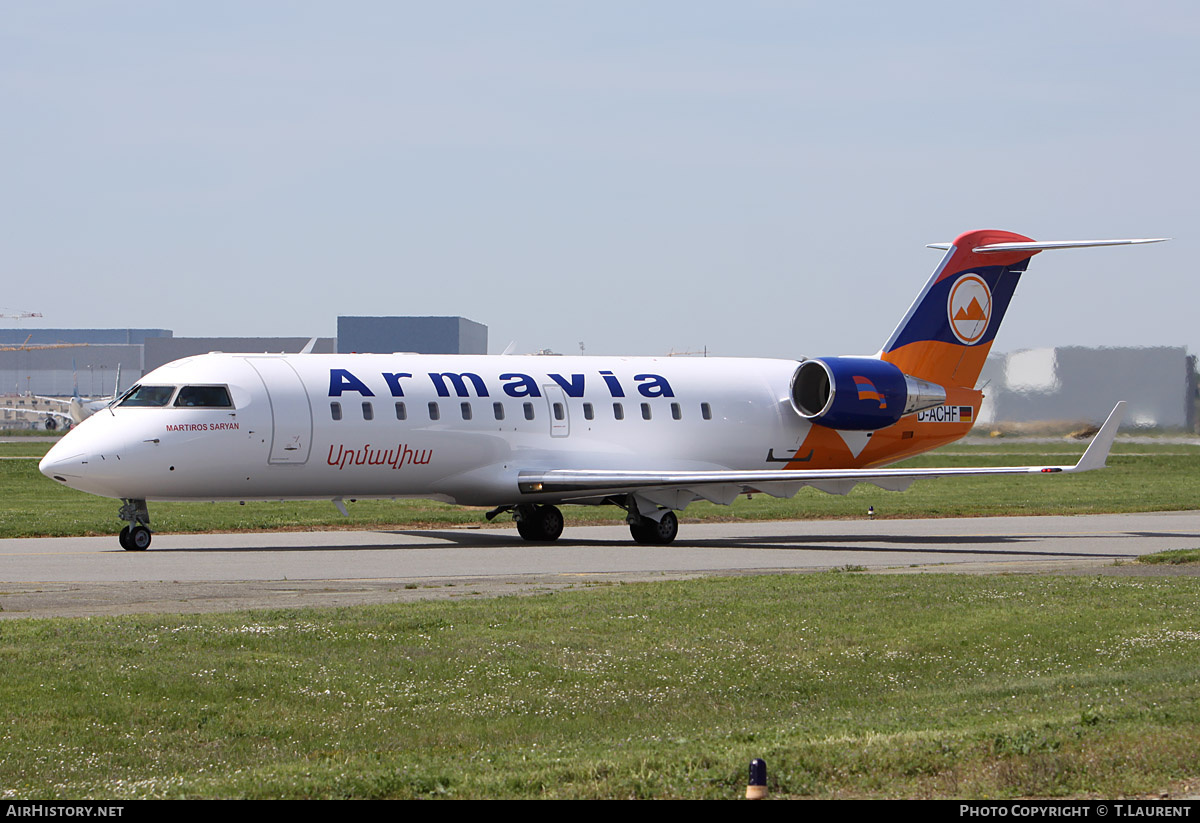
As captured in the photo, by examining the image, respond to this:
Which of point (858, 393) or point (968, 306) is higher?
point (968, 306)

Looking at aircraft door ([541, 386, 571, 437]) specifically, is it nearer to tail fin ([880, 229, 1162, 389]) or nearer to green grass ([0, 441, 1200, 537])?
green grass ([0, 441, 1200, 537])

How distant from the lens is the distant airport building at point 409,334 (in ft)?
448

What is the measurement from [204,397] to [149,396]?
1005 millimetres

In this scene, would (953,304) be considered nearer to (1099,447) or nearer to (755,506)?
(1099,447)

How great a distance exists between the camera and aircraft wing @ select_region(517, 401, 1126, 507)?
1113 inches

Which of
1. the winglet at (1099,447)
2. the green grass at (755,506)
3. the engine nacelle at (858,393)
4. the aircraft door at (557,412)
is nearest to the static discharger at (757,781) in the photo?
the winglet at (1099,447)

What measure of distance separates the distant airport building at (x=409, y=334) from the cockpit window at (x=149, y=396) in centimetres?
10907

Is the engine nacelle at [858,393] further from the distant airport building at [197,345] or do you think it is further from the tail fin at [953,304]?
the distant airport building at [197,345]

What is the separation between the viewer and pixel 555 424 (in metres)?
30.3

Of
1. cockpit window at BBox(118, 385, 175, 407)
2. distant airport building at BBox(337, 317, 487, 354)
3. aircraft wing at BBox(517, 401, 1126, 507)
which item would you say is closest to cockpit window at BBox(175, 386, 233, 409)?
cockpit window at BBox(118, 385, 175, 407)

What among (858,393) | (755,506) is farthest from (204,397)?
(755,506)

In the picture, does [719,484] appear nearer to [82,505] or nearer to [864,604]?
[864,604]
